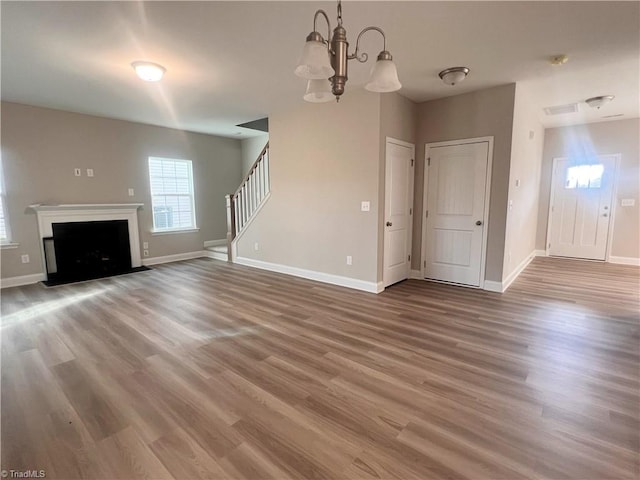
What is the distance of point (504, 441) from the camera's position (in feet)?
5.46

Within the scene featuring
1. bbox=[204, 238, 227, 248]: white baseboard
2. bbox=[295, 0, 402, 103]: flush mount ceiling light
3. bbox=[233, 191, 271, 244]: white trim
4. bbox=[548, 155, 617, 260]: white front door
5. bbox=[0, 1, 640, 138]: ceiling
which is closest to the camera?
bbox=[295, 0, 402, 103]: flush mount ceiling light

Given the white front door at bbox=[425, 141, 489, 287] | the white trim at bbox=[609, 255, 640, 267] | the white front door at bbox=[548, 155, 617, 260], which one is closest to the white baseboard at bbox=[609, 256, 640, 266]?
the white trim at bbox=[609, 255, 640, 267]

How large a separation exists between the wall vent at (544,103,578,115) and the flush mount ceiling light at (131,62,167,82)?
5539 millimetres

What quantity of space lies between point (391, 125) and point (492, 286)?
8.48ft

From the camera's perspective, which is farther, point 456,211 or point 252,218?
point 252,218

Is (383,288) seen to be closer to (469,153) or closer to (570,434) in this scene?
(469,153)

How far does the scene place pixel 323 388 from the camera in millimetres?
2145

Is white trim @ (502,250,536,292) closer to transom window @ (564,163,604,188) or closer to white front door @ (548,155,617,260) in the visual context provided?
white front door @ (548,155,617,260)

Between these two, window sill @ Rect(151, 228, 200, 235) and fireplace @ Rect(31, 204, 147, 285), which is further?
window sill @ Rect(151, 228, 200, 235)

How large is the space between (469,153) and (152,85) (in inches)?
167

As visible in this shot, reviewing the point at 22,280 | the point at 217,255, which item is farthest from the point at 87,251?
the point at 217,255

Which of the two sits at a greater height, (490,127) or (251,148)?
(251,148)

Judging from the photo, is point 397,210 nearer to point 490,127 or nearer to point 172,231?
point 490,127

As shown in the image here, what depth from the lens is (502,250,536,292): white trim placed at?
4.36 meters
